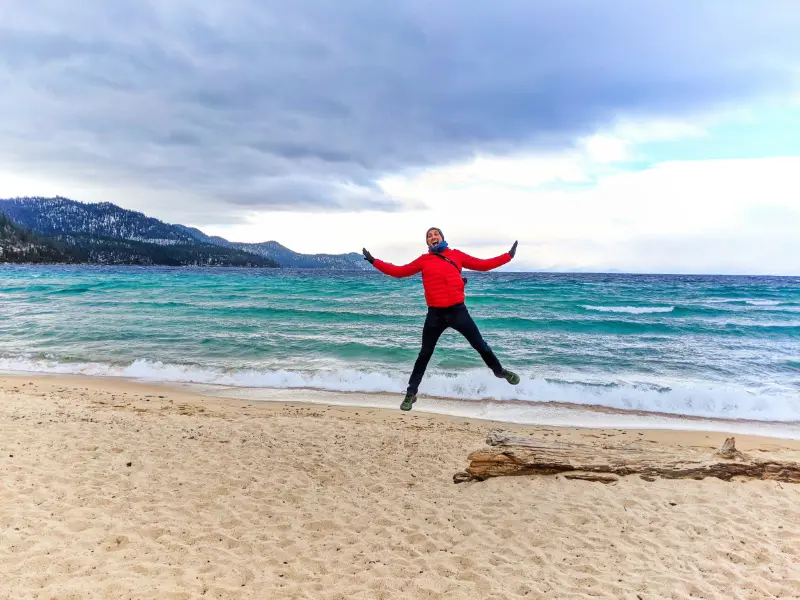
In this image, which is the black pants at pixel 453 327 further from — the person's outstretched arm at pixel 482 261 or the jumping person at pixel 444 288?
the person's outstretched arm at pixel 482 261

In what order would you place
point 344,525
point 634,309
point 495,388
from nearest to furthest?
point 344,525, point 495,388, point 634,309

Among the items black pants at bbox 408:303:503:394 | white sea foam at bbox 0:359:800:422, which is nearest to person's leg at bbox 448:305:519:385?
black pants at bbox 408:303:503:394

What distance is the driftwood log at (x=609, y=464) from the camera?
6.68 metres

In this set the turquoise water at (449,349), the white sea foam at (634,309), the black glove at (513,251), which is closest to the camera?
the black glove at (513,251)

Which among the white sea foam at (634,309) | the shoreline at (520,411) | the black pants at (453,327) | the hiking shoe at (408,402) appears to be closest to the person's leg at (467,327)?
the black pants at (453,327)

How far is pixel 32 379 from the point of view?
43.3 feet

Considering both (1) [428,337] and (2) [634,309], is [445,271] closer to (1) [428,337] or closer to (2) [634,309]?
(1) [428,337]

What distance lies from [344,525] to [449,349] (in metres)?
12.3

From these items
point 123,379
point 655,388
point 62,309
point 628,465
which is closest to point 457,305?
point 628,465

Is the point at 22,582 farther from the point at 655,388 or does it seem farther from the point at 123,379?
the point at 655,388

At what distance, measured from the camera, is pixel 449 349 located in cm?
1758

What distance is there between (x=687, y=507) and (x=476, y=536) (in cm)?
270

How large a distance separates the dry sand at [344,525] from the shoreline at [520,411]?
6.47ft

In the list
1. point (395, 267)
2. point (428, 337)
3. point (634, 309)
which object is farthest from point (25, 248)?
point (428, 337)
